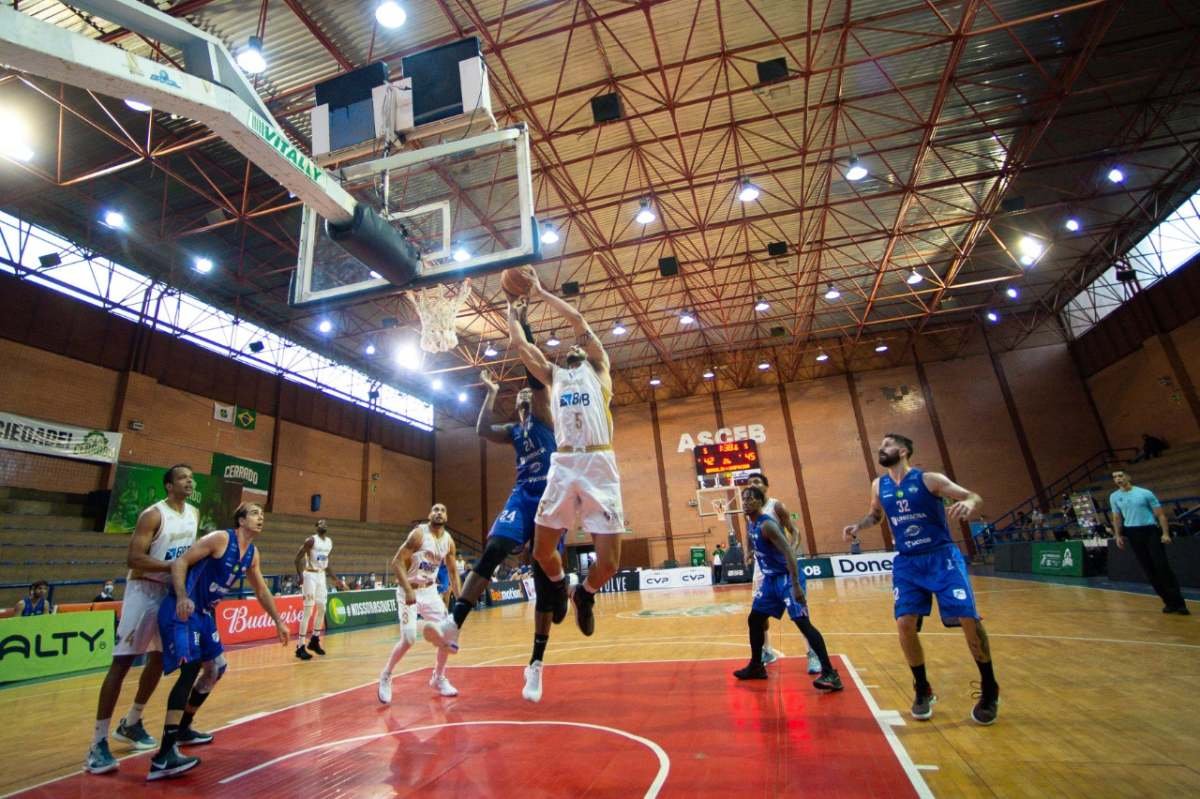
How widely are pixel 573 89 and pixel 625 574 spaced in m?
19.0

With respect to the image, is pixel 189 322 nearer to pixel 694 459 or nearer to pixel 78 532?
pixel 78 532

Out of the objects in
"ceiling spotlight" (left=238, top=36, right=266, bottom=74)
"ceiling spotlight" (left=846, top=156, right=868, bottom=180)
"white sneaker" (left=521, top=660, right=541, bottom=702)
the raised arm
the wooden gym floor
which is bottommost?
the wooden gym floor

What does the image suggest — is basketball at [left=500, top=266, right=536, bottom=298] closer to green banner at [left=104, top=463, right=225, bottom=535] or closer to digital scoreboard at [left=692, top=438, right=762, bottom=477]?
green banner at [left=104, top=463, right=225, bottom=535]

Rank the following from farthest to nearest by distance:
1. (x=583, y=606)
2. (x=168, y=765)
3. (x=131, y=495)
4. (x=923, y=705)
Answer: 1. (x=131, y=495)
2. (x=583, y=606)
3. (x=923, y=705)
4. (x=168, y=765)

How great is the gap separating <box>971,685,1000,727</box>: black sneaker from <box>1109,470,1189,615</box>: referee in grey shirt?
239 inches

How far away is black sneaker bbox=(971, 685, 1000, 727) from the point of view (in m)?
3.64

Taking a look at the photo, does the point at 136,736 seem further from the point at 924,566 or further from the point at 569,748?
the point at 924,566

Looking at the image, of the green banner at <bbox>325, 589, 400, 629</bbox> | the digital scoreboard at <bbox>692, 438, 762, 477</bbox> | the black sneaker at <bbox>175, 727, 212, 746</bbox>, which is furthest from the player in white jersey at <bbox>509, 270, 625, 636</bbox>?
the digital scoreboard at <bbox>692, 438, 762, 477</bbox>

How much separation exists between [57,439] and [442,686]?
698 inches

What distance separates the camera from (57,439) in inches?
640

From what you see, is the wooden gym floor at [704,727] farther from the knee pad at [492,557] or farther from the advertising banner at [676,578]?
the advertising banner at [676,578]

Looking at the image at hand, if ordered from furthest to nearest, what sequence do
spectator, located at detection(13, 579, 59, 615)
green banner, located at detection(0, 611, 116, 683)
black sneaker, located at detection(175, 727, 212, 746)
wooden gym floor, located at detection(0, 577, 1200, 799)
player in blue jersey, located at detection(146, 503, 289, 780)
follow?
spectator, located at detection(13, 579, 59, 615), green banner, located at detection(0, 611, 116, 683), black sneaker, located at detection(175, 727, 212, 746), player in blue jersey, located at detection(146, 503, 289, 780), wooden gym floor, located at detection(0, 577, 1200, 799)

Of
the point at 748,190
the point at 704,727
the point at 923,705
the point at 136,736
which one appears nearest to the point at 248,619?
the point at 136,736

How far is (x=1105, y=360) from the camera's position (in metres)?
24.3
